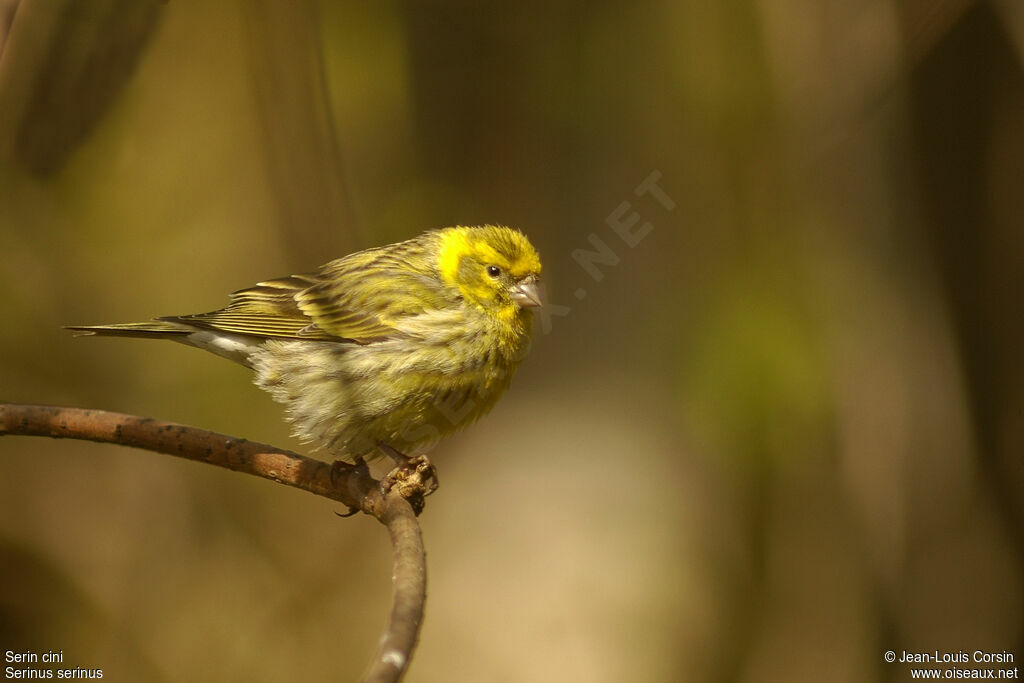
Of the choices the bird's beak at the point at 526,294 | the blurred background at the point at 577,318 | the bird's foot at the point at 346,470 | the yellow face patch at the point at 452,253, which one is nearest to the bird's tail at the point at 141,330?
the bird's foot at the point at 346,470

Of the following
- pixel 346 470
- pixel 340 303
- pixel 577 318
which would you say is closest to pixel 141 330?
pixel 340 303

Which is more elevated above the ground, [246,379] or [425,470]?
[246,379]

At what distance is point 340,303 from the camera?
12.6 ft

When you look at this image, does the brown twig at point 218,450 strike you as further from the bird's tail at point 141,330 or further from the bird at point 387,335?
the bird's tail at point 141,330

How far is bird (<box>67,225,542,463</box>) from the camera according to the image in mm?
3342

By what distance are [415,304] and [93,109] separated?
9.77ft

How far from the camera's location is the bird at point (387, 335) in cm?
334

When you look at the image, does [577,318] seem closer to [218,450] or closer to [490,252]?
[490,252]

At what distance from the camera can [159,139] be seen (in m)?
6.19

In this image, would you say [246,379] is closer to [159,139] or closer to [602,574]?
[159,139]

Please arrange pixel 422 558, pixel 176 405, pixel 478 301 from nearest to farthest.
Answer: pixel 422 558
pixel 478 301
pixel 176 405

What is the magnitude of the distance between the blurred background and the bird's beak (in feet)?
5.55

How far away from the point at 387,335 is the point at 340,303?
35 centimetres

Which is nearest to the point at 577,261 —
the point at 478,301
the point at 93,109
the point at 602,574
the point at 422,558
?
the point at 602,574
